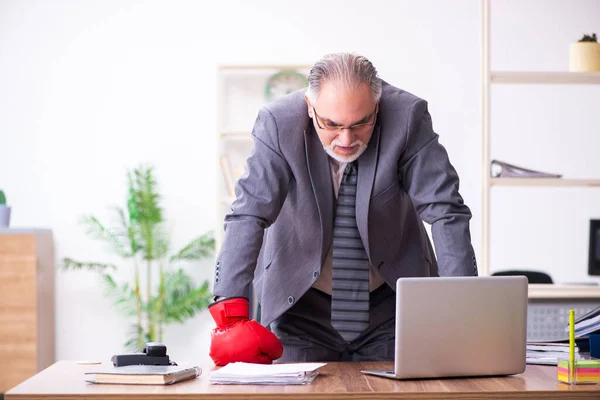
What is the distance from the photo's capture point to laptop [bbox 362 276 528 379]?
1606 millimetres

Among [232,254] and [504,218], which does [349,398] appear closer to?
[232,254]

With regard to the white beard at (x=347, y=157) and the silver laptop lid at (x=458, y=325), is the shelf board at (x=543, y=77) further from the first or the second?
the silver laptop lid at (x=458, y=325)

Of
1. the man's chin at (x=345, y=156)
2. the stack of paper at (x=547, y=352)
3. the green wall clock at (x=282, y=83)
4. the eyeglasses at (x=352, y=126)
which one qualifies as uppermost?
the green wall clock at (x=282, y=83)

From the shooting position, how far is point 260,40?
529cm

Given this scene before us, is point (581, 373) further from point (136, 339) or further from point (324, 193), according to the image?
point (136, 339)

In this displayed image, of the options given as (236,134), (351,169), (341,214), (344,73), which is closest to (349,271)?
(341,214)

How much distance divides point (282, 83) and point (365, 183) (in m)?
3.12

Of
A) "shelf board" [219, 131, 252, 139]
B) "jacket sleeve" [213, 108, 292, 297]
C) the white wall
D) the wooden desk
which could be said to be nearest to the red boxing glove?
"jacket sleeve" [213, 108, 292, 297]

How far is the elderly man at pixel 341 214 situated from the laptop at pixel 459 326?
0.34 m

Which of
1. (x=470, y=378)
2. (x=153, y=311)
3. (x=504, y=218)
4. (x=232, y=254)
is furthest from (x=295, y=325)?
(x=504, y=218)

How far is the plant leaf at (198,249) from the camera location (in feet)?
16.8

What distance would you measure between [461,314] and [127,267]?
12.8 ft

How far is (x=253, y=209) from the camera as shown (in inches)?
Answer: 80.8

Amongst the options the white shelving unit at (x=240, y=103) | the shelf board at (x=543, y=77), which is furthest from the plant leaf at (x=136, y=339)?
the shelf board at (x=543, y=77)
